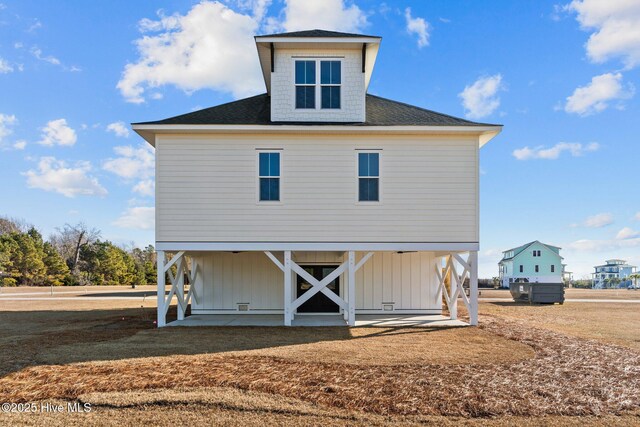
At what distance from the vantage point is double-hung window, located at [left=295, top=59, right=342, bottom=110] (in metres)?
13.4

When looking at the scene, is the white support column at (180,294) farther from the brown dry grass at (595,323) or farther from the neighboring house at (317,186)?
the brown dry grass at (595,323)

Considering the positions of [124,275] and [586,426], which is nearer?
[586,426]

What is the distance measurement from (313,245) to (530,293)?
16.6 m

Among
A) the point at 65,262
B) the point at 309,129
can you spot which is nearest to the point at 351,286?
the point at 309,129

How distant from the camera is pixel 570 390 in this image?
21.5ft

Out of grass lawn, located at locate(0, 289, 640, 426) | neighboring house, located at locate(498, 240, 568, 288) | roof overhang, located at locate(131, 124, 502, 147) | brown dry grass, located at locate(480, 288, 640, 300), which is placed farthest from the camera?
neighboring house, located at locate(498, 240, 568, 288)

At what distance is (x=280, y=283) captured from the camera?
16.0 meters

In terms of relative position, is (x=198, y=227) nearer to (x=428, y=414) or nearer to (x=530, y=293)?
(x=428, y=414)

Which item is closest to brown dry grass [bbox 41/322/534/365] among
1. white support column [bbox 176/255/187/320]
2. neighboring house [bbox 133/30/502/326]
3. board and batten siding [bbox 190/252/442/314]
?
neighboring house [bbox 133/30/502/326]

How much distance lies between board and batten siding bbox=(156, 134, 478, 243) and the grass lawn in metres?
2.97

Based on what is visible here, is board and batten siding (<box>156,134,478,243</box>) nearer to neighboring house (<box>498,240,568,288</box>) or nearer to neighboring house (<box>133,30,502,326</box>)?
neighboring house (<box>133,30,502,326</box>)

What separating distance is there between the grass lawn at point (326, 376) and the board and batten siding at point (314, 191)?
297cm

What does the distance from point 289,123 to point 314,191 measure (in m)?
2.24

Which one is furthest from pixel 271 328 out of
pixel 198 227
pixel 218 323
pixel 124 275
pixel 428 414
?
pixel 124 275
